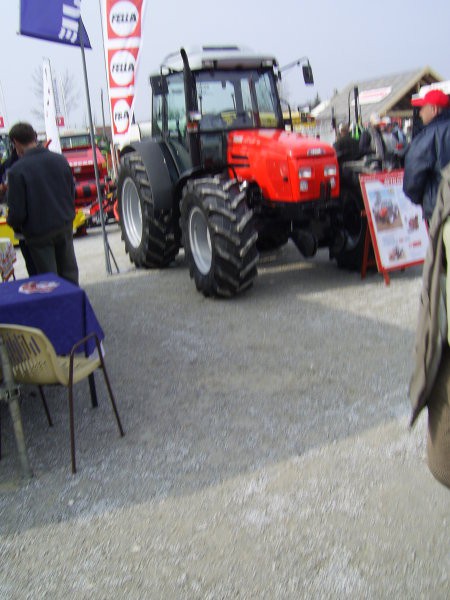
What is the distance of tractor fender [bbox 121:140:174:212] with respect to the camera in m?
6.89

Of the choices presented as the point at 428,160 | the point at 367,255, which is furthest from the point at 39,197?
the point at 367,255

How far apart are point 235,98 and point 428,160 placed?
2761mm

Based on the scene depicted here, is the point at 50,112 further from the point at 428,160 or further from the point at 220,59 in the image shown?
the point at 428,160

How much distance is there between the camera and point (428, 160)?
452 centimetres

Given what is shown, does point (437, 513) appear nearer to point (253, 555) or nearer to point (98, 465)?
point (253, 555)

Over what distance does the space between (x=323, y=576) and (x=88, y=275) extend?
6.37 metres

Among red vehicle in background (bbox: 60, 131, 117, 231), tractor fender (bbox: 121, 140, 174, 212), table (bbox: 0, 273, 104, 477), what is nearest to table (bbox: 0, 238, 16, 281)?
table (bbox: 0, 273, 104, 477)

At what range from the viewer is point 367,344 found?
4.64 meters

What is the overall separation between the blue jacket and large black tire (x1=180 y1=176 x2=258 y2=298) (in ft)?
5.31

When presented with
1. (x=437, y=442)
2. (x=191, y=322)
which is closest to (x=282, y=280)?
(x=191, y=322)

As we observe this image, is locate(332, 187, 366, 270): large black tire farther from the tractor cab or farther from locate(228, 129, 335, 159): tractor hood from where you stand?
the tractor cab

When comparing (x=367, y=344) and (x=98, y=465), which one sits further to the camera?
(x=367, y=344)

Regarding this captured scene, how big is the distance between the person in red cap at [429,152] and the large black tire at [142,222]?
3.34 meters

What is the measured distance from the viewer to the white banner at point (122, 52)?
8273 mm
